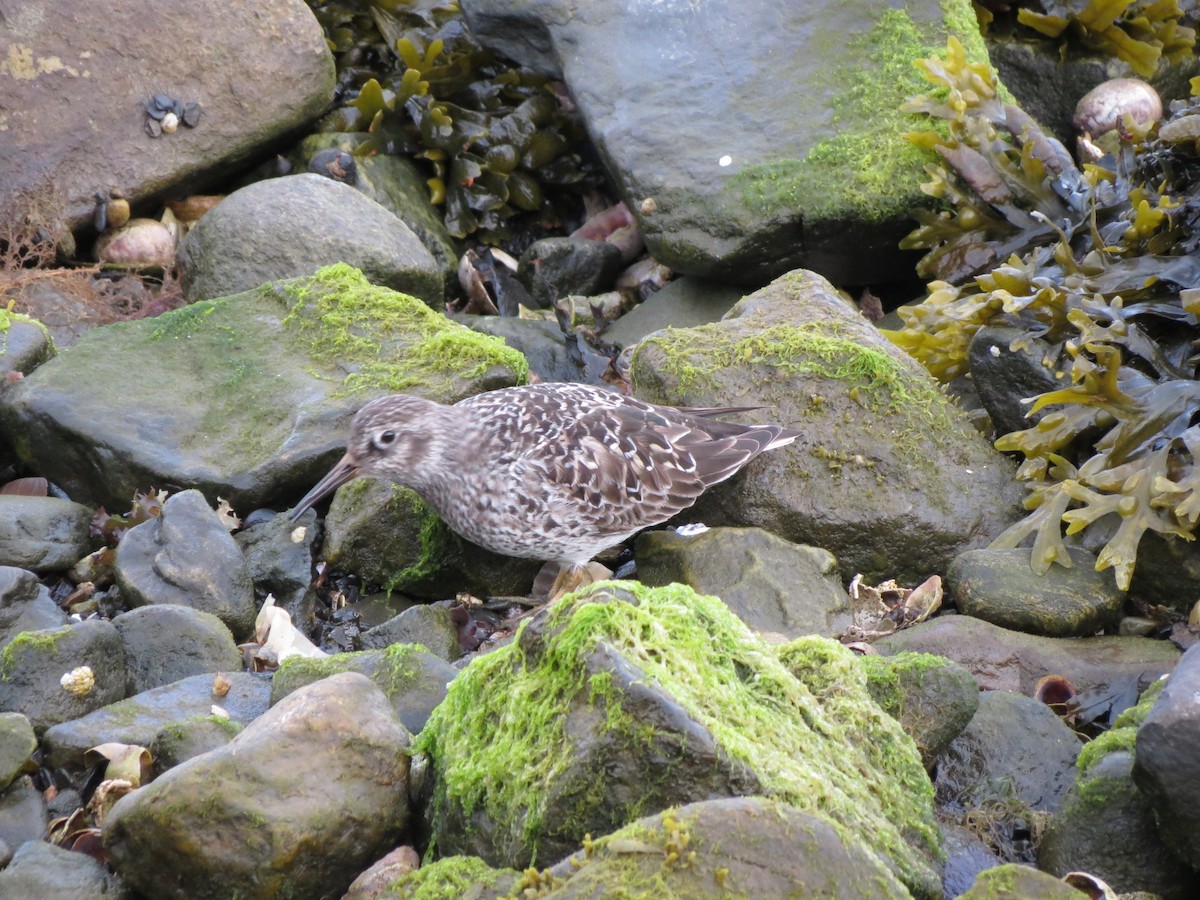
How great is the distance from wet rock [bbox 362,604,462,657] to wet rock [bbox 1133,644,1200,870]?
278 cm

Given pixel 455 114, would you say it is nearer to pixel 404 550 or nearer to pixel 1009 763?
pixel 404 550

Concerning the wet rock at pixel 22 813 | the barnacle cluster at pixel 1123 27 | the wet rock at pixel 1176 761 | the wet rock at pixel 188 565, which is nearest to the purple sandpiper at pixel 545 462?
the wet rock at pixel 188 565

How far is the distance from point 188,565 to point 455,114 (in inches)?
195

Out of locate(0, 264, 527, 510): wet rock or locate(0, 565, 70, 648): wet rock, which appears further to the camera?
locate(0, 264, 527, 510): wet rock

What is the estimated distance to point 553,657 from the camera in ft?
11.1

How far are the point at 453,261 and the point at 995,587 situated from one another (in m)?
4.93

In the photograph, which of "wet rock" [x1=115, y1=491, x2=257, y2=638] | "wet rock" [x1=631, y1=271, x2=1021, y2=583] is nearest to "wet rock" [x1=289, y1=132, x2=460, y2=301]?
"wet rock" [x1=631, y1=271, x2=1021, y2=583]

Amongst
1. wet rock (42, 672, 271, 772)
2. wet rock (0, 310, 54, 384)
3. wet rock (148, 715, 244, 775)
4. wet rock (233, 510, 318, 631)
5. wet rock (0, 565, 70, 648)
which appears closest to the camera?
wet rock (148, 715, 244, 775)

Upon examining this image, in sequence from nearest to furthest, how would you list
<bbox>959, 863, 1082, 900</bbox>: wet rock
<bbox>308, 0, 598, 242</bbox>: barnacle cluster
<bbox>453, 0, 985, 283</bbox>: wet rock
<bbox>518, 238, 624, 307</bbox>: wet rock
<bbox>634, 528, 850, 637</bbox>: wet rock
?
<bbox>959, 863, 1082, 900</bbox>: wet rock → <bbox>634, 528, 850, 637</bbox>: wet rock → <bbox>453, 0, 985, 283</bbox>: wet rock → <bbox>518, 238, 624, 307</bbox>: wet rock → <bbox>308, 0, 598, 242</bbox>: barnacle cluster

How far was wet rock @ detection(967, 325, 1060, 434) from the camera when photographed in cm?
613

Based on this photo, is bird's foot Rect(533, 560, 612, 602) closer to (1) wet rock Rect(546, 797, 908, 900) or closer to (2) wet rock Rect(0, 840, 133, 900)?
(2) wet rock Rect(0, 840, 133, 900)

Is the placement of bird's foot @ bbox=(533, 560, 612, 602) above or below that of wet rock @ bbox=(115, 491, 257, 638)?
below

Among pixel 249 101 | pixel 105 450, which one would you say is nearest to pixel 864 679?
pixel 105 450

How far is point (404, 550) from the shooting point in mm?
5961
